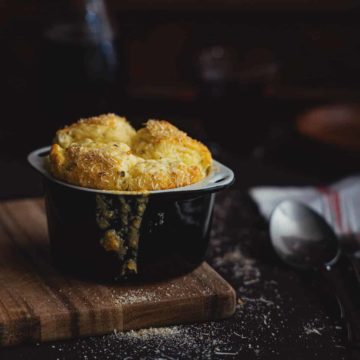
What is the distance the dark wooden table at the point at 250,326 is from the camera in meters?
0.87


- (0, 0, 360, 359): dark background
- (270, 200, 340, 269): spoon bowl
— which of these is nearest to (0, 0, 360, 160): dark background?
(0, 0, 360, 359): dark background

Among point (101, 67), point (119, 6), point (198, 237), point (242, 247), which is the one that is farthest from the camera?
point (119, 6)

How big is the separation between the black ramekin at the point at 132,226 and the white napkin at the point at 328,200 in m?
0.37

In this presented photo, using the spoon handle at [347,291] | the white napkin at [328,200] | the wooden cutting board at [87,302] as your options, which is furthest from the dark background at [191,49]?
the wooden cutting board at [87,302]

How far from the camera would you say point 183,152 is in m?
1.00

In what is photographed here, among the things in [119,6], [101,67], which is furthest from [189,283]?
[119,6]

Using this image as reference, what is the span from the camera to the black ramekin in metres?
0.92

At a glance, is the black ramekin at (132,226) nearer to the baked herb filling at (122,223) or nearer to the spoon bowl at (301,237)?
the baked herb filling at (122,223)

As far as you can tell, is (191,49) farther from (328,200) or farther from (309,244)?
(309,244)

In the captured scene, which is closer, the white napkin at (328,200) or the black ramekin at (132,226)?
the black ramekin at (132,226)

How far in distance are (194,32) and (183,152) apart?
1336 millimetres

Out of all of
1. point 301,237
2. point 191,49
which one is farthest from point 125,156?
point 191,49

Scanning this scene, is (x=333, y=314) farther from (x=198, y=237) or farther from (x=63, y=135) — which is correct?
(x=63, y=135)

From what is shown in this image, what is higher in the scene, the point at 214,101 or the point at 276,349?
the point at 214,101
